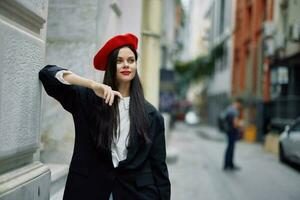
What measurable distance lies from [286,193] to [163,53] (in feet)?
53.1

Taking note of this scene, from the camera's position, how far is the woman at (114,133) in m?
2.79

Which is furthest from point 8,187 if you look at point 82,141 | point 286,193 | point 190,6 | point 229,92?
point 190,6

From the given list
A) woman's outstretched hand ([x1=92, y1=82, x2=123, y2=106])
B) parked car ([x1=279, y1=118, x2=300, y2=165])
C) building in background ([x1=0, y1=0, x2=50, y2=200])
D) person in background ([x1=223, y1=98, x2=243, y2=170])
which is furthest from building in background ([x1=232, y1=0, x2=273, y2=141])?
woman's outstretched hand ([x1=92, y1=82, x2=123, y2=106])

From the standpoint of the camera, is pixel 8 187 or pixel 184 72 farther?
pixel 184 72

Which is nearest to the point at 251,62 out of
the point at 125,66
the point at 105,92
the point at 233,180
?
the point at 233,180

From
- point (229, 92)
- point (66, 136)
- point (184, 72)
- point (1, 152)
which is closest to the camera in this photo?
point (1, 152)

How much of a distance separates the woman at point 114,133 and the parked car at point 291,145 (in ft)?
34.5

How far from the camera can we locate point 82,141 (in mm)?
2910

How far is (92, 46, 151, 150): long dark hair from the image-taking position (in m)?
2.80

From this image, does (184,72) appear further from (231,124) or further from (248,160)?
(231,124)

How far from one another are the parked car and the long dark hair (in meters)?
10.6

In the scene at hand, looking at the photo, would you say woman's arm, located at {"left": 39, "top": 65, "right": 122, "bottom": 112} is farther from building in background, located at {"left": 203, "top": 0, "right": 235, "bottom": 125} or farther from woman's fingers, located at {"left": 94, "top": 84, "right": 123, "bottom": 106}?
building in background, located at {"left": 203, "top": 0, "right": 235, "bottom": 125}

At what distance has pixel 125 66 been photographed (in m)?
2.91

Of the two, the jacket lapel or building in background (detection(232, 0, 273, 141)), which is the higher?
building in background (detection(232, 0, 273, 141))
